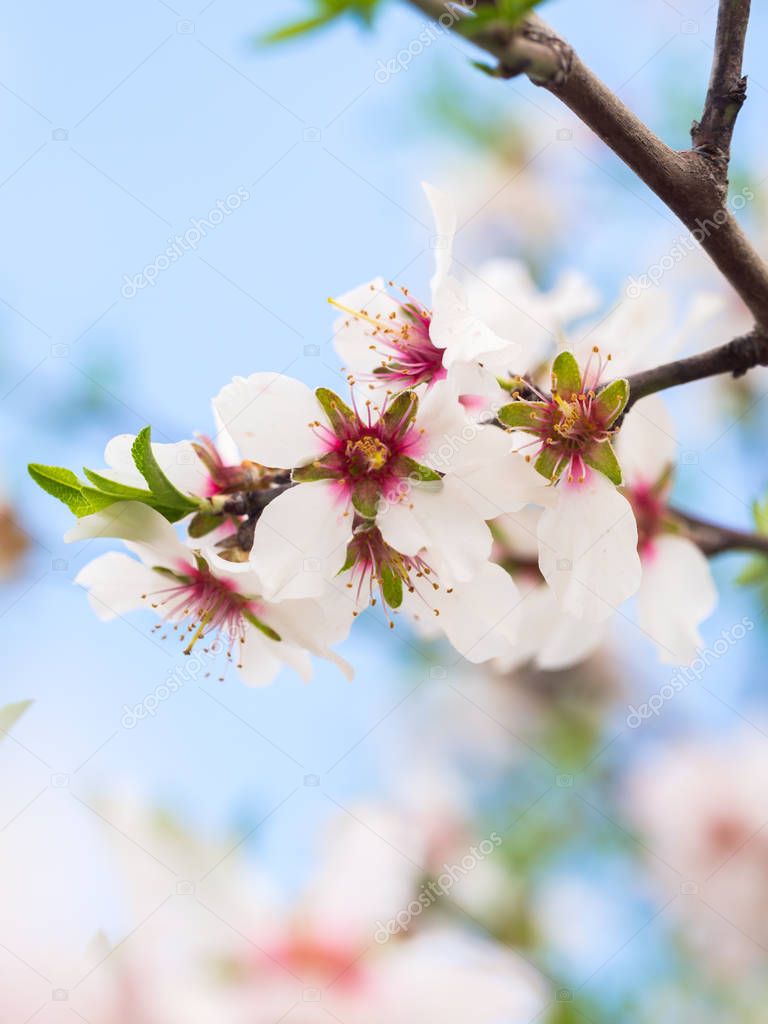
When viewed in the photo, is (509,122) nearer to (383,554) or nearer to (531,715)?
(531,715)

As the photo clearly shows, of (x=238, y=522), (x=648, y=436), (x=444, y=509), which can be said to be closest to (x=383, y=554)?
(x=444, y=509)

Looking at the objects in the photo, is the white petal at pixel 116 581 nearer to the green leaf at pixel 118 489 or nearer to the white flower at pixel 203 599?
the white flower at pixel 203 599

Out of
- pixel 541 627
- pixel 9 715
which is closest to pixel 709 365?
pixel 541 627

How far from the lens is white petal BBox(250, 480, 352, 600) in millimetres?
969

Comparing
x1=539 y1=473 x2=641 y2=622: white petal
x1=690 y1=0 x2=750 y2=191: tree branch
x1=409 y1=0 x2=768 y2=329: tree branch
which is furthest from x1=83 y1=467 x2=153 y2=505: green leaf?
x1=690 y1=0 x2=750 y2=191: tree branch

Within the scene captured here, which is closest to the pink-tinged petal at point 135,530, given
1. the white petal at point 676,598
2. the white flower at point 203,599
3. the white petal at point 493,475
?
the white flower at point 203,599

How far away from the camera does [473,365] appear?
3.22 feet

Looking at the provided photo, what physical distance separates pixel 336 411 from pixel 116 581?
1.22ft

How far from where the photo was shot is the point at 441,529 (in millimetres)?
998

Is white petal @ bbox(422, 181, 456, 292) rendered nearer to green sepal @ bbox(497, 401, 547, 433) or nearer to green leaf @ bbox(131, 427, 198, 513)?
green sepal @ bbox(497, 401, 547, 433)

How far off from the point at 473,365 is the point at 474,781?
85.5 inches

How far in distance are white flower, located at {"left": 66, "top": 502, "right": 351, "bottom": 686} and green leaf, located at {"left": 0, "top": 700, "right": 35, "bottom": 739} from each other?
176 millimetres

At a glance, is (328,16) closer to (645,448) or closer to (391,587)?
(391,587)

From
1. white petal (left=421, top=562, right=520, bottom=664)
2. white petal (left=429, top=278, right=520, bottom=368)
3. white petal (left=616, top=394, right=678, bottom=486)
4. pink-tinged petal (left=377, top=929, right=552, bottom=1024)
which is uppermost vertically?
white petal (left=429, top=278, right=520, bottom=368)
